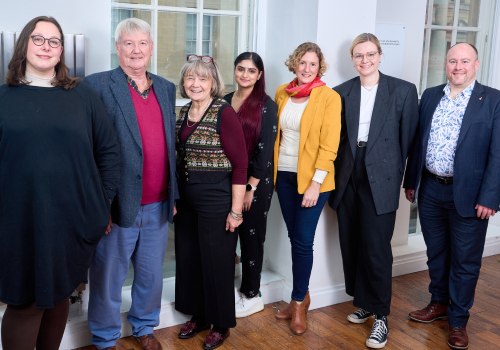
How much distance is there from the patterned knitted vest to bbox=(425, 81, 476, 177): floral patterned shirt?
3.90 ft

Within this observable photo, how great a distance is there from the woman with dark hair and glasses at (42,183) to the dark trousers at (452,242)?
74.2 inches

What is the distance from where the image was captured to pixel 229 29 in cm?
314

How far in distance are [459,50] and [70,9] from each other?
2.06 m

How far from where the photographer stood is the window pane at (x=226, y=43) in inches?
121

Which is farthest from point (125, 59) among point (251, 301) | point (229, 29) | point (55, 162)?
point (251, 301)

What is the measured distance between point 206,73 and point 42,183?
Result: 96cm

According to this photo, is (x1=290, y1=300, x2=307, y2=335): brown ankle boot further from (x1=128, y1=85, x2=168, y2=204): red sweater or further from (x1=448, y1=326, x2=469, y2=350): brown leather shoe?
(x1=128, y1=85, x2=168, y2=204): red sweater

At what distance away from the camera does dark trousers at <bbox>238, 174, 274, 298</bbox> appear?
9.11ft

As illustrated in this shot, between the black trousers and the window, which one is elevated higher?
the window

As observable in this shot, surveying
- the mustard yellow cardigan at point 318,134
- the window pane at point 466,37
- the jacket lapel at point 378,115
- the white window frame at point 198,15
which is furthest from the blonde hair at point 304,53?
the window pane at point 466,37

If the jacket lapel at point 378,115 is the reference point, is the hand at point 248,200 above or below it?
below

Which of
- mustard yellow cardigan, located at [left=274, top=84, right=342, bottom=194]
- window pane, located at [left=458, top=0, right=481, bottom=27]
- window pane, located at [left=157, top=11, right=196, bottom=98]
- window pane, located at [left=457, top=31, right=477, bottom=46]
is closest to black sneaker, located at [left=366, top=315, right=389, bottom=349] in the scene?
mustard yellow cardigan, located at [left=274, top=84, right=342, bottom=194]

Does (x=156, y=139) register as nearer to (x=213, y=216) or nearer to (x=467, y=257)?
(x=213, y=216)

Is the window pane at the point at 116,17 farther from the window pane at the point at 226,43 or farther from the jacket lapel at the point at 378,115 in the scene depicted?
the jacket lapel at the point at 378,115
